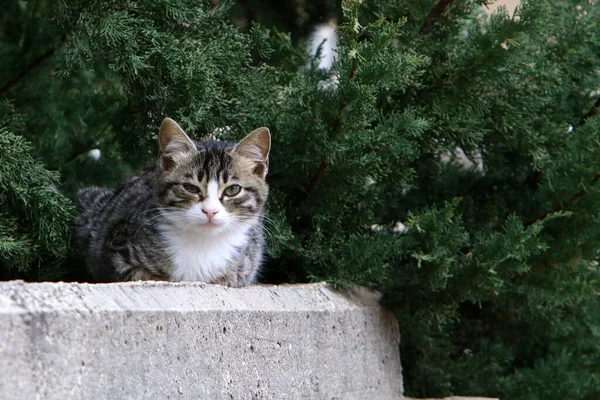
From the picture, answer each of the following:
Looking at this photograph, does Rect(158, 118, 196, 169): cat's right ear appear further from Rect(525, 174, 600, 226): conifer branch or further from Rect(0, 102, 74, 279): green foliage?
Rect(525, 174, 600, 226): conifer branch

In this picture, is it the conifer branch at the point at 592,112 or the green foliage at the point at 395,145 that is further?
the conifer branch at the point at 592,112

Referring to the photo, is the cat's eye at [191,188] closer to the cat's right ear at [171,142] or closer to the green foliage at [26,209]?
the cat's right ear at [171,142]

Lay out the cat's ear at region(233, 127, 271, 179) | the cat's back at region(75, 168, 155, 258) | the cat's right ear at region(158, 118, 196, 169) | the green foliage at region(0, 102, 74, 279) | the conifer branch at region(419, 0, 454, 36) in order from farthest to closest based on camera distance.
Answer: the conifer branch at region(419, 0, 454, 36)
the cat's back at region(75, 168, 155, 258)
the cat's ear at region(233, 127, 271, 179)
the cat's right ear at region(158, 118, 196, 169)
the green foliage at region(0, 102, 74, 279)

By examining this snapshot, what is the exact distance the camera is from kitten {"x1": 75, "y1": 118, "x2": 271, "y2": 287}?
3.69 meters

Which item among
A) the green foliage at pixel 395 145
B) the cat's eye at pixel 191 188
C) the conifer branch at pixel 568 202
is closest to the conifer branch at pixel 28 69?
the green foliage at pixel 395 145

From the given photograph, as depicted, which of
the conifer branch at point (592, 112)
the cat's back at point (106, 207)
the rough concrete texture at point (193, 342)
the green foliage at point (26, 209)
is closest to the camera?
the rough concrete texture at point (193, 342)

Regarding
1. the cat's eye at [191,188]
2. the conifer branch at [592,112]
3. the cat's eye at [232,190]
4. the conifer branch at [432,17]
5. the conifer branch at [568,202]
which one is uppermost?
the conifer branch at [432,17]

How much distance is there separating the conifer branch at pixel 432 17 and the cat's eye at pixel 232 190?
1.20 m

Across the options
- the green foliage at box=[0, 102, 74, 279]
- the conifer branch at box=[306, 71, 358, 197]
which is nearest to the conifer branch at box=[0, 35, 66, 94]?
the green foliage at box=[0, 102, 74, 279]

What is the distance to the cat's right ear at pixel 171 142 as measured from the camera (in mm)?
3658

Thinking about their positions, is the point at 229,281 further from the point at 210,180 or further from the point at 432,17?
the point at 432,17

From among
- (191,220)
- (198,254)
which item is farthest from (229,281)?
(191,220)

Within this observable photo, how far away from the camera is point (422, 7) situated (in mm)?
4363

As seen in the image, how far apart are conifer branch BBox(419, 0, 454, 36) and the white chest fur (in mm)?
1368
